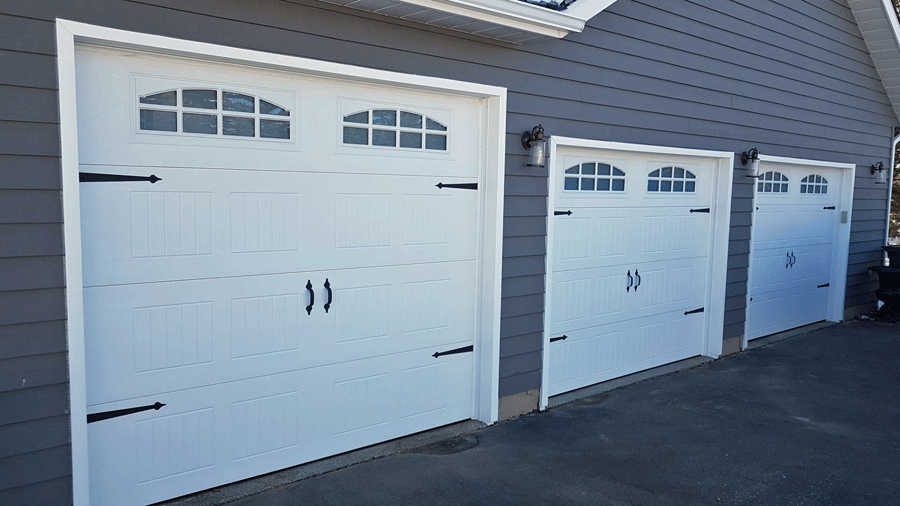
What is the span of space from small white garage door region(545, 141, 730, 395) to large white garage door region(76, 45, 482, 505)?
1.01m

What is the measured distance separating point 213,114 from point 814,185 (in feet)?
24.2

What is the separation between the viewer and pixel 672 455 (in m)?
4.28

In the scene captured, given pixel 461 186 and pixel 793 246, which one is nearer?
pixel 461 186

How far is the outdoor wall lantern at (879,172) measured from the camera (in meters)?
8.98

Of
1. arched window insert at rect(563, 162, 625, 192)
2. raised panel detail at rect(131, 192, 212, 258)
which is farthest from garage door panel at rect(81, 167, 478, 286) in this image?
arched window insert at rect(563, 162, 625, 192)

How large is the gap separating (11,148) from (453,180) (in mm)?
2469

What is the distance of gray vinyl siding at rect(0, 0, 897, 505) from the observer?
2.84 meters

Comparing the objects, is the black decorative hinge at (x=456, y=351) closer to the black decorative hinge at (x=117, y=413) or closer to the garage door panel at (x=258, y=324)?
the garage door panel at (x=258, y=324)

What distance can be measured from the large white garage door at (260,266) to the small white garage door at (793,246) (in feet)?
14.0

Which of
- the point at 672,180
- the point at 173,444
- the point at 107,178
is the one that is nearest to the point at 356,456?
the point at 173,444

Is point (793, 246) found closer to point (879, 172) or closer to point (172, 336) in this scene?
point (879, 172)

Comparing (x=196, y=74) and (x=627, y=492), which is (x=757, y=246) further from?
(x=196, y=74)

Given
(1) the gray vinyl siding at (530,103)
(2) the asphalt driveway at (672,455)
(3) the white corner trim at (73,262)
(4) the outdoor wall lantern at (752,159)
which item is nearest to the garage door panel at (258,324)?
(3) the white corner trim at (73,262)

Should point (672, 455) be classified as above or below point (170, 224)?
below
